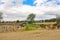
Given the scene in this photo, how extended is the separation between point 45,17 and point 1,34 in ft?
6.27

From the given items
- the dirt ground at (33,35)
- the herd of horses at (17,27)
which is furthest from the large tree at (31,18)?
the dirt ground at (33,35)

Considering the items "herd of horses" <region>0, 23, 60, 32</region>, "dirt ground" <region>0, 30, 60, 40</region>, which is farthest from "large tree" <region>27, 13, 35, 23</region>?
"dirt ground" <region>0, 30, 60, 40</region>

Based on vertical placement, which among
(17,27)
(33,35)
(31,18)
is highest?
(31,18)

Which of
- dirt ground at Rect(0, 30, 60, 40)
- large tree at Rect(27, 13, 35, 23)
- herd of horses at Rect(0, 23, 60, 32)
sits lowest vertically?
dirt ground at Rect(0, 30, 60, 40)

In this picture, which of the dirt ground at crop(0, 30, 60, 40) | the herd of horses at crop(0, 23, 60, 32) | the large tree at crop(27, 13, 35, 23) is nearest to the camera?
the dirt ground at crop(0, 30, 60, 40)

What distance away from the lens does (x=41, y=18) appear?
7438mm

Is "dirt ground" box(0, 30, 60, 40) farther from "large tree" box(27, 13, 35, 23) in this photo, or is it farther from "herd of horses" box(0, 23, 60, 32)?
"large tree" box(27, 13, 35, 23)

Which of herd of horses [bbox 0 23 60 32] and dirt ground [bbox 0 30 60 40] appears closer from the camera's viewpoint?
dirt ground [bbox 0 30 60 40]

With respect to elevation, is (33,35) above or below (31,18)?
below

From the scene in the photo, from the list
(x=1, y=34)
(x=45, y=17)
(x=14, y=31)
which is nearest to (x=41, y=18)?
(x=45, y=17)

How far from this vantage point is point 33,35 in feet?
23.9

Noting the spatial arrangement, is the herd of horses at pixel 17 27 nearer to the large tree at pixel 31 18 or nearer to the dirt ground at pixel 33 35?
the dirt ground at pixel 33 35

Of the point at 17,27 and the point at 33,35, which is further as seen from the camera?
the point at 17,27

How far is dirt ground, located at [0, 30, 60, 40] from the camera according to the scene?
6.97 meters
